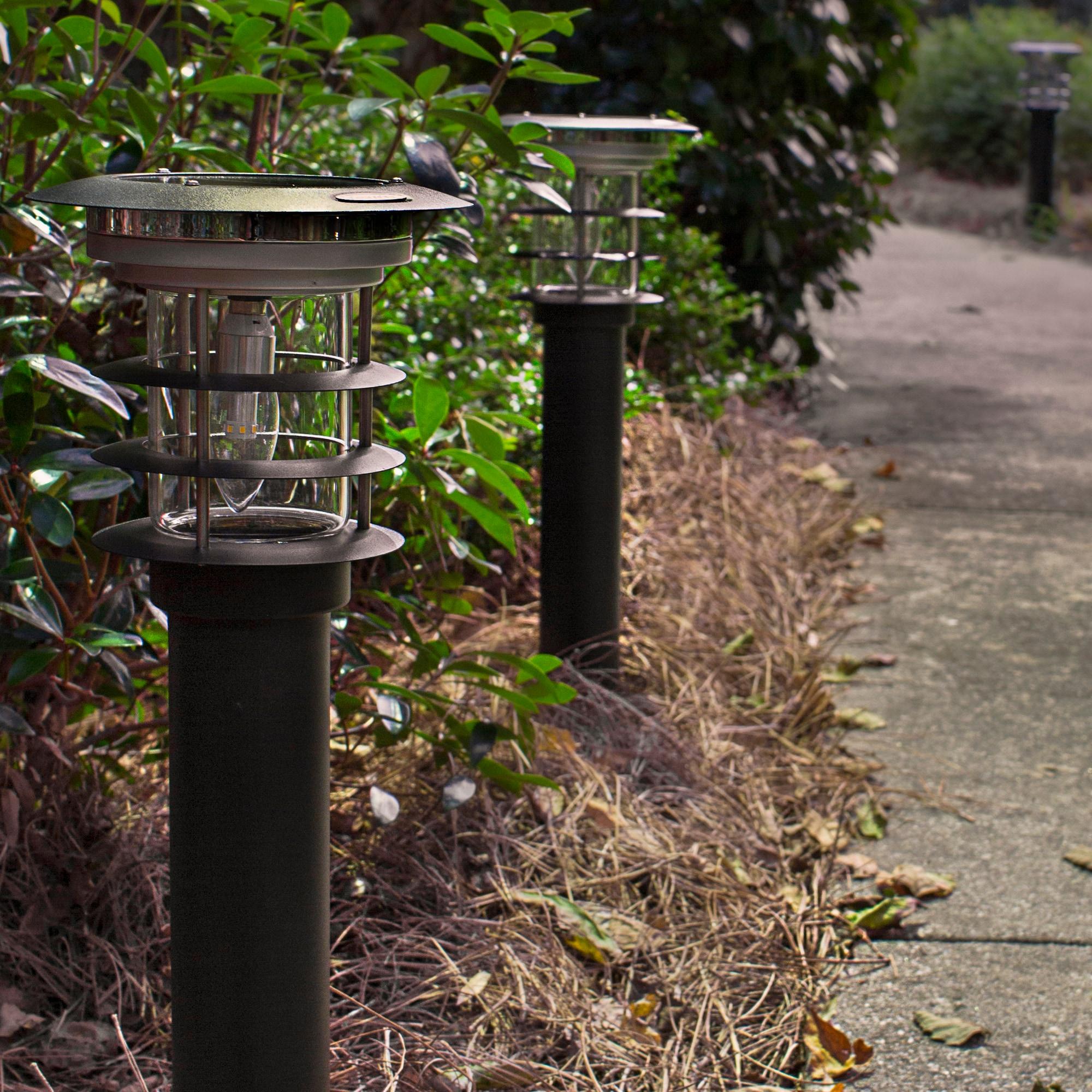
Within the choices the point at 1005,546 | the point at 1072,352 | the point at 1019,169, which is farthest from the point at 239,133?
the point at 1019,169

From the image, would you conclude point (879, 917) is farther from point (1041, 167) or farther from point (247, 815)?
point (1041, 167)

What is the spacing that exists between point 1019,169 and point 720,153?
11752 millimetres

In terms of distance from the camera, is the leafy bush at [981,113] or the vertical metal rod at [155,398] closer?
the vertical metal rod at [155,398]

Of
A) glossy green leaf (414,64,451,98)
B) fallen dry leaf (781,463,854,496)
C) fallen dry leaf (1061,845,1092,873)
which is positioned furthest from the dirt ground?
glossy green leaf (414,64,451,98)

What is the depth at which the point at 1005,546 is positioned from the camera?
4.50 m

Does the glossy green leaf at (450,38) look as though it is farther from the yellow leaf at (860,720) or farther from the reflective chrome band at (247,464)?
the yellow leaf at (860,720)

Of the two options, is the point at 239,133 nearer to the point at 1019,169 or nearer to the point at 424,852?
the point at 424,852

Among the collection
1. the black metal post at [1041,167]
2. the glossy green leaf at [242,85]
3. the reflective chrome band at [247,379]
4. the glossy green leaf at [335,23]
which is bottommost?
the reflective chrome band at [247,379]

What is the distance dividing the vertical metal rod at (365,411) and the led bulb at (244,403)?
88mm

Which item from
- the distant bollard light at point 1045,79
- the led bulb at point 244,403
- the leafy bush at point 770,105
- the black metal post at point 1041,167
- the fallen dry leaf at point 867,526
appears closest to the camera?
the led bulb at point 244,403

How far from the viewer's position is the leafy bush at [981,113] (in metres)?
15.6

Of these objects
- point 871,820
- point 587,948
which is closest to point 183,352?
point 587,948

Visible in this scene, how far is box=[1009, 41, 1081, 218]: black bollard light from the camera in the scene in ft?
40.8

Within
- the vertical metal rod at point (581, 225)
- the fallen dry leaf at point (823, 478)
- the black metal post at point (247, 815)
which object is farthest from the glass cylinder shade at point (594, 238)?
the fallen dry leaf at point (823, 478)
